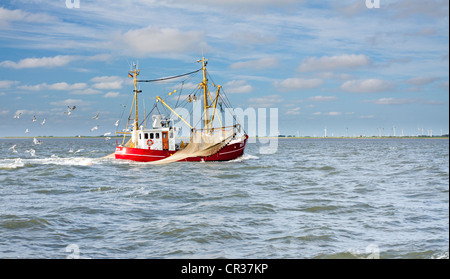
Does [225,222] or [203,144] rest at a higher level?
[203,144]

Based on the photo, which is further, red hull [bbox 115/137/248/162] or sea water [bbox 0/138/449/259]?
red hull [bbox 115/137/248/162]

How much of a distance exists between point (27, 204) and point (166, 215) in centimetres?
734

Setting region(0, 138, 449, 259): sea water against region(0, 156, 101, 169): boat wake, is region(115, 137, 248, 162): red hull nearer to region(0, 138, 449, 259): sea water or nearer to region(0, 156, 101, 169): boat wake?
region(0, 156, 101, 169): boat wake

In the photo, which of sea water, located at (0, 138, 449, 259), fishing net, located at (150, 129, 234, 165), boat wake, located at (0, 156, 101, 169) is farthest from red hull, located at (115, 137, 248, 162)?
sea water, located at (0, 138, 449, 259)

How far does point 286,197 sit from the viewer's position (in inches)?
766

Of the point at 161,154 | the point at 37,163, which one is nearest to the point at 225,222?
the point at 161,154

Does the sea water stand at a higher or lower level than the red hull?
lower

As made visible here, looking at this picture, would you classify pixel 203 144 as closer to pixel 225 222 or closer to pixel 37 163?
pixel 37 163

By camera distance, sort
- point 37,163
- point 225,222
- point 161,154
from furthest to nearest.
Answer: point 37,163 → point 161,154 → point 225,222

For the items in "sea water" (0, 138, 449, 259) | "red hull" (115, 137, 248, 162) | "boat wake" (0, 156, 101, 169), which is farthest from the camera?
"red hull" (115, 137, 248, 162)

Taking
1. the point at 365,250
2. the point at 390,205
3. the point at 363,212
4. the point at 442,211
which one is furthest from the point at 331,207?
the point at 365,250

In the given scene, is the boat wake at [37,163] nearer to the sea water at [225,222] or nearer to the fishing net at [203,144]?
the fishing net at [203,144]

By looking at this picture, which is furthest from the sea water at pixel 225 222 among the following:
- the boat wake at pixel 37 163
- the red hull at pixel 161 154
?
the boat wake at pixel 37 163
